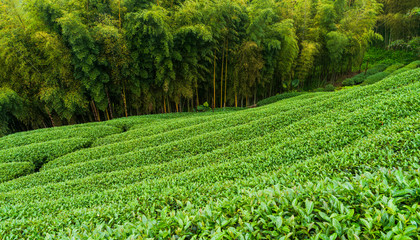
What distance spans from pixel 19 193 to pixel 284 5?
16387 millimetres

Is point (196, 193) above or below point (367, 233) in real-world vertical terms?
below

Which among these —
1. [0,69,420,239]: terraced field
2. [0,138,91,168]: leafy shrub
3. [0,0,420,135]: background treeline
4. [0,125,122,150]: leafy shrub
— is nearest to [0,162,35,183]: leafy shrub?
[0,69,420,239]: terraced field

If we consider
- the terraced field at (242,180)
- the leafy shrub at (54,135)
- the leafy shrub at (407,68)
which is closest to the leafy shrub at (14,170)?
the terraced field at (242,180)

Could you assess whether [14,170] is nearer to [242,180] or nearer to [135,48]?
[242,180]

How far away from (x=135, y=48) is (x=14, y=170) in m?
7.33

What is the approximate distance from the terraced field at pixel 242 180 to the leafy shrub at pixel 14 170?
3 cm

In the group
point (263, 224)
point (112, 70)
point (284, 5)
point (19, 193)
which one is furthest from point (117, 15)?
point (263, 224)

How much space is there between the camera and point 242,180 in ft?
10.1

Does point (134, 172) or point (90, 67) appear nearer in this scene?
point (134, 172)

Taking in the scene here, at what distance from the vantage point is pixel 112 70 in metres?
10.4

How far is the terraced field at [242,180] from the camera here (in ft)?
4.09

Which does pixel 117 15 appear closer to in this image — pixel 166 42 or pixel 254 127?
pixel 166 42

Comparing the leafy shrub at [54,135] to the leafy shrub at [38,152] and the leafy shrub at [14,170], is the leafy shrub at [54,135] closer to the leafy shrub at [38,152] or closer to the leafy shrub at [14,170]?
the leafy shrub at [38,152]

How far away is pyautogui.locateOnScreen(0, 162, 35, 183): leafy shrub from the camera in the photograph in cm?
560
